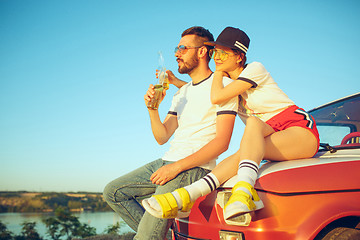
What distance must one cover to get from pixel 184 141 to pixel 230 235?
1100mm

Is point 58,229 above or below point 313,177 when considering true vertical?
below

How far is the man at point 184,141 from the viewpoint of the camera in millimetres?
2592

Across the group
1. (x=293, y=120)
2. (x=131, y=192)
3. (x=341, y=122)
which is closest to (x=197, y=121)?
(x=293, y=120)

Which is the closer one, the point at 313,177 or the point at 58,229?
the point at 313,177

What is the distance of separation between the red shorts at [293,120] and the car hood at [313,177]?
474 mm

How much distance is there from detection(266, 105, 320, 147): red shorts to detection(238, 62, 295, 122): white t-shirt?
0.08 meters

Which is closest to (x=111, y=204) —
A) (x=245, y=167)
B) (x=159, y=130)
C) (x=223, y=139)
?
(x=159, y=130)

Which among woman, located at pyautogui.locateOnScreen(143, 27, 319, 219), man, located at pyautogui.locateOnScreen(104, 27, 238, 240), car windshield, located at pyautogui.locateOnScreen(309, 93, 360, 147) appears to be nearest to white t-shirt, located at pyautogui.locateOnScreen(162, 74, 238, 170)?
man, located at pyautogui.locateOnScreen(104, 27, 238, 240)

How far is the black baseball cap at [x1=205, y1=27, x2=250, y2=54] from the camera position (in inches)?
118

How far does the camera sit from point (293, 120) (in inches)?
104

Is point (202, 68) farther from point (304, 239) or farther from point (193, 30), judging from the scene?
point (304, 239)

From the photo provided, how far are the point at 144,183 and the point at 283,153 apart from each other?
1389 millimetres

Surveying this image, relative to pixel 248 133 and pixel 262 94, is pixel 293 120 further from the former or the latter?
pixel 248 133

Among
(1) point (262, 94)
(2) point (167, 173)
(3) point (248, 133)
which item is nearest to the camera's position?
(3) point (248, 133)
